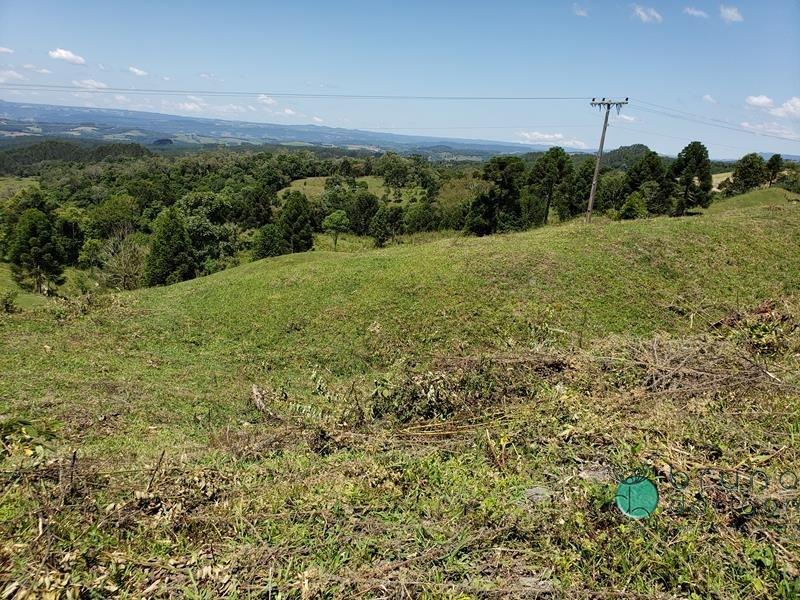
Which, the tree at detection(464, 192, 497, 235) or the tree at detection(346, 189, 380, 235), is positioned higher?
the tree at detection(464, 192, 497, 235)

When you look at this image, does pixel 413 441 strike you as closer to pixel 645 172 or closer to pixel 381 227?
pixel 645 172

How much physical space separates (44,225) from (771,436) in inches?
1800

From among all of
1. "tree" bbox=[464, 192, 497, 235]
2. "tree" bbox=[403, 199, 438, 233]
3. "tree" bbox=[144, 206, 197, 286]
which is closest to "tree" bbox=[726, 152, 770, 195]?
"tree" bbox=[464, 192, 497, 235]

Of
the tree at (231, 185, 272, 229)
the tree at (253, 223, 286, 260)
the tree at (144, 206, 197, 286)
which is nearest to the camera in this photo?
the tree at (144, 206, 197, 286)

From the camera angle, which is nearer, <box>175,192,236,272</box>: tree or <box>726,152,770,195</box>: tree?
<box>726,152,770,195</box>: tree

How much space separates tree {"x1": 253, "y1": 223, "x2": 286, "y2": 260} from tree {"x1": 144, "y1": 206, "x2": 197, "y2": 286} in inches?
322

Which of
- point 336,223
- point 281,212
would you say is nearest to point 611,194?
point 336,223

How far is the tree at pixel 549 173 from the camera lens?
38375 millimetres

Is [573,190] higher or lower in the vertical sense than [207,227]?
higher

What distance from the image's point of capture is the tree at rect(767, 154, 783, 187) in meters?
36.2

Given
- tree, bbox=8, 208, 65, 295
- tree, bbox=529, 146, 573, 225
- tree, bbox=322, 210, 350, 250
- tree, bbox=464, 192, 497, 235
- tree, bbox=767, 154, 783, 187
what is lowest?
tree, bbox=8, 208, 65, 295

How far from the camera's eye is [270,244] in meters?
40.7
